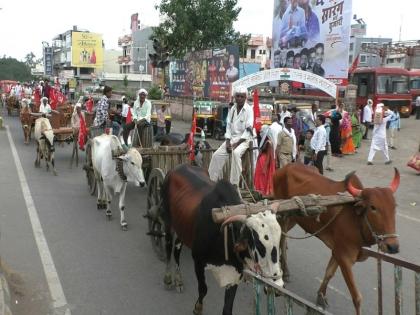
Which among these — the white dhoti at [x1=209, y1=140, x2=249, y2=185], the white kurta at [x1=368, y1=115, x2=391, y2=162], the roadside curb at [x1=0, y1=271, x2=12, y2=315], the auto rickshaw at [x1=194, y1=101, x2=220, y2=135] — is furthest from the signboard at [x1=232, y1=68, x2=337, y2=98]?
the roadside curb at [x1=0, y1=271, x2=12, y2=315]

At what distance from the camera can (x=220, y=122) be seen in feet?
71.4

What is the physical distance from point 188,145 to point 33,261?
3.18 m

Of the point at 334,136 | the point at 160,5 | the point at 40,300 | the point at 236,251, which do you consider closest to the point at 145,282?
the point at 40,300

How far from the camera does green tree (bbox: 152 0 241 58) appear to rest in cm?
3181

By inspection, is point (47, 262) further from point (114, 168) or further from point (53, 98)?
point (53, 98)

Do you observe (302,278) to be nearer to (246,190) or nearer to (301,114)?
(246,190)

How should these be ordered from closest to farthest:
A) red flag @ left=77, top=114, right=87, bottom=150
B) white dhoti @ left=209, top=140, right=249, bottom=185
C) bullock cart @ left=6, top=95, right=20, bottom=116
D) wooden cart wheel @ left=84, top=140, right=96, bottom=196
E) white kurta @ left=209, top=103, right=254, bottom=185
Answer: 1. white dhoti @ left=209, top=140, right=249, bottom=185
2. white kurta @ left=209, top=103, right=254, bottom=185
3. wooden cart wheel @ left=84, top=140, right=96, bottom=196
4. red flag @ left=77, top=114, right=87, bottom=150
5. bullock cart @ left=6, top=95, right=20, bottom=116

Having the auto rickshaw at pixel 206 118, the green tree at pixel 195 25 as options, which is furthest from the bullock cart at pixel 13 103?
the auto rickshaw at pixel 206 118

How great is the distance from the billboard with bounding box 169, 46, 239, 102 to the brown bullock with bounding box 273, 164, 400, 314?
20501 mm

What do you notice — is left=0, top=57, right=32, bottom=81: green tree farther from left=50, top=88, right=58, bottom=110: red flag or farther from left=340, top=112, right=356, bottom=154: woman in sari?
left=340, top=112, right=356, bottom=154: woman in sari

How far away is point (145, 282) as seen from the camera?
5.84 meters

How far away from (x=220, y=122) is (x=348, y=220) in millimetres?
17166

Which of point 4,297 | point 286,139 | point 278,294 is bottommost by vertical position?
point 4,297

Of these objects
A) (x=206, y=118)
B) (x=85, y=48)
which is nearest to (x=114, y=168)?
(x=206, y=118)
